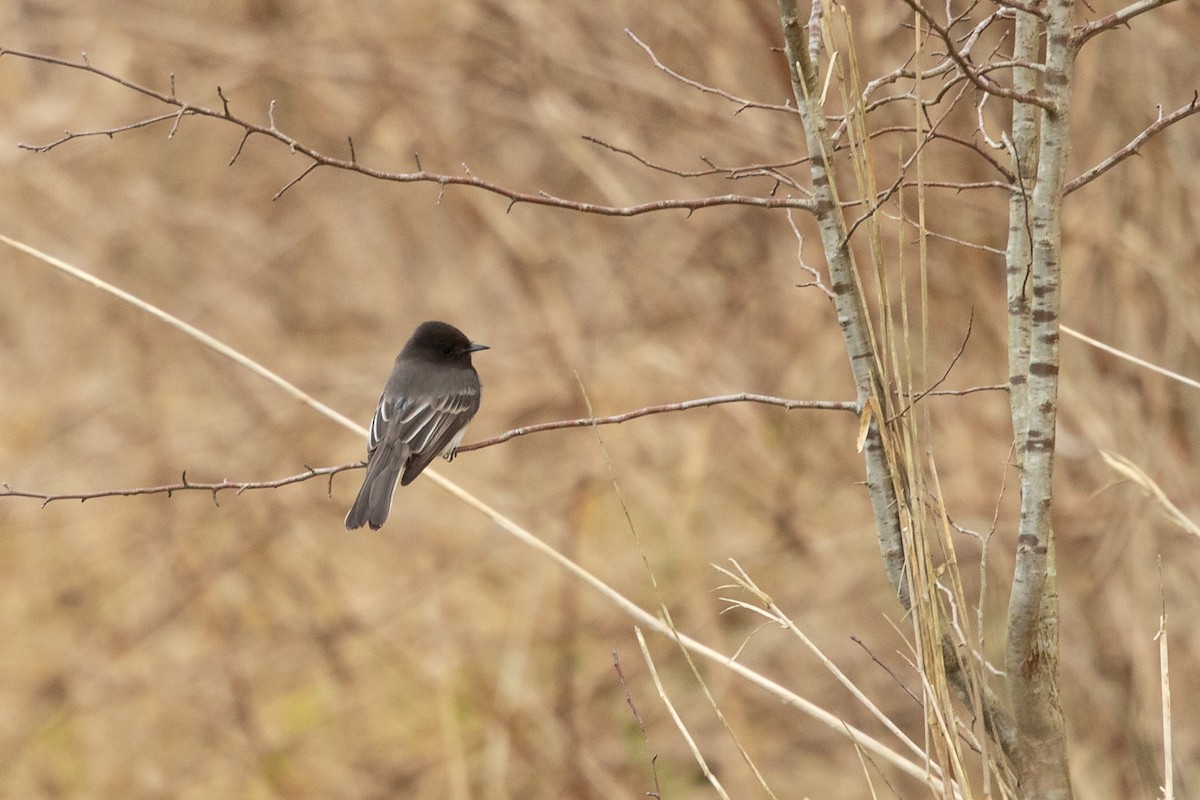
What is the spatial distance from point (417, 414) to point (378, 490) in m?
0.48

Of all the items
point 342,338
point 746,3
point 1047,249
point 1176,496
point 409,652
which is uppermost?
point 746,3

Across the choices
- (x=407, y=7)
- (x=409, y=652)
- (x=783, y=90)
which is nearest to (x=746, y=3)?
(x=783, y=90)

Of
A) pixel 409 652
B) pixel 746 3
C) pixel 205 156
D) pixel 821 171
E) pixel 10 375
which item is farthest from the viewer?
pixel 205 156

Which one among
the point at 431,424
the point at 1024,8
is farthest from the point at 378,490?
the point at 1024,8

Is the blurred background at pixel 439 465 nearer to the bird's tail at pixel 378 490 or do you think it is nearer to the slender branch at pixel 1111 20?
the bird's tail at pixel 378 490

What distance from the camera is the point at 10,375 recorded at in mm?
7344

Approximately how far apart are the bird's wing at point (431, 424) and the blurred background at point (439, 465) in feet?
5.22

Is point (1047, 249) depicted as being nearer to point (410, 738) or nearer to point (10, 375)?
point (410, 738)

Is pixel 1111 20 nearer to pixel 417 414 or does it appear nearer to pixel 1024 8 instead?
pixel 1024 8

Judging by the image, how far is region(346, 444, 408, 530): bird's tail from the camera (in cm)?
428

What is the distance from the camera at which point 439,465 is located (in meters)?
7.27

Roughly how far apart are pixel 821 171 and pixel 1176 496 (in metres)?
3.91

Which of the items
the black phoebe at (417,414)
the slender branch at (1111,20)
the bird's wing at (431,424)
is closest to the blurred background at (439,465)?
the black phoebe at (417,414)

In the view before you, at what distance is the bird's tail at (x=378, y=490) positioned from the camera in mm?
4277
